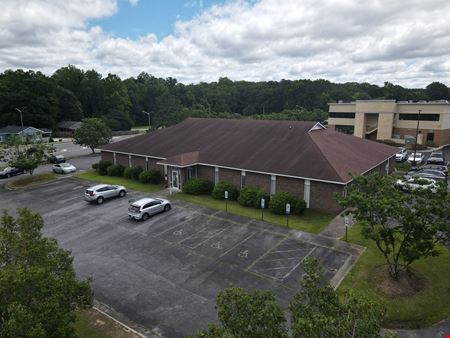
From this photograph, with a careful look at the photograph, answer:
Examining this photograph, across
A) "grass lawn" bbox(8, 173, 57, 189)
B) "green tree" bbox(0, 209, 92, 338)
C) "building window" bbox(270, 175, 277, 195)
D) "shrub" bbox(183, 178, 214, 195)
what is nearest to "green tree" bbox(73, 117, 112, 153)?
"grass lawn" bbox(8, 173, 57, 189)

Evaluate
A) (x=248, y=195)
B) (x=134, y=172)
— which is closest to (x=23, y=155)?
(x=134, y=172)

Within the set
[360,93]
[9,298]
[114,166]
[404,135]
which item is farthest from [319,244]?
[360,93]

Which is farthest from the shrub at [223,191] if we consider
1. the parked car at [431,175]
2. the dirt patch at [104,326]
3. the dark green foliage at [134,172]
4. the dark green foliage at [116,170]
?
the parked car at [431,175]

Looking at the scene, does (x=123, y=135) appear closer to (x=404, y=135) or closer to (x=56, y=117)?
(x=56, y=117)

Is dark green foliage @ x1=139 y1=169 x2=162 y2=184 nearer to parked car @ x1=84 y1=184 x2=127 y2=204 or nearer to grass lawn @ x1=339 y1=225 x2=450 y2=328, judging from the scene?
parked car @ x1=84 y1=184 x2=127 y2=204

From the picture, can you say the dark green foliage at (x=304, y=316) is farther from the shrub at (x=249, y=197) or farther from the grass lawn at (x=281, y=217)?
the shrub at (x=249, y=197)

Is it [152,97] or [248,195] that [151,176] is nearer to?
[248,195]
